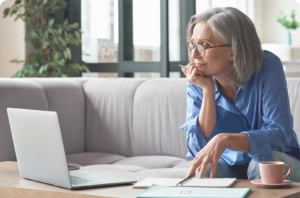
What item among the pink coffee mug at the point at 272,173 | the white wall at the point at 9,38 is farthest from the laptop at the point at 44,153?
the white wall at the point at 9,38

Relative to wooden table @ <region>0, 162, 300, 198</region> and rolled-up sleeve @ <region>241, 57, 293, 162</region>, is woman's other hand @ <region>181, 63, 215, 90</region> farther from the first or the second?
wooden table @ <region>0, 162, 300, 198</region>

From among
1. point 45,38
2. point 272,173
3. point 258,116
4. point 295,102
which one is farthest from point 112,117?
point 272,173

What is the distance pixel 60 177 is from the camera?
1.16 m

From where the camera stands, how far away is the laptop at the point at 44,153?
1.14 m

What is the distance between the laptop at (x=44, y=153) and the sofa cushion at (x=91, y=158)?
3.79ft

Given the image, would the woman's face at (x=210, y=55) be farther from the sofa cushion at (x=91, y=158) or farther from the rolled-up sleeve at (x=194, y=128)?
the sofa cushion at (x=91, y=158)

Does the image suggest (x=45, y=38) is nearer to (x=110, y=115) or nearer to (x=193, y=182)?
(x=110, y=115)

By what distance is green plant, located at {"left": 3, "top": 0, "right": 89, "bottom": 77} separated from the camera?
4.00m

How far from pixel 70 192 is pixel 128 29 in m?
3.11

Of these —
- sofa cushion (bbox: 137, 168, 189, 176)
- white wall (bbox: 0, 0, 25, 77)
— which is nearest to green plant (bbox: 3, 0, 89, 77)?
white wall (bbox: 0, 0, 25, 77)

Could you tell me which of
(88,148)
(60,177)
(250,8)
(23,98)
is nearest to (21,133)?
(60,177)

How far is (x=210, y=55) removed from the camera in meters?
1.54

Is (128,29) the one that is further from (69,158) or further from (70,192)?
(70,192)

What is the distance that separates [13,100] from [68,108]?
→ 0.45m
